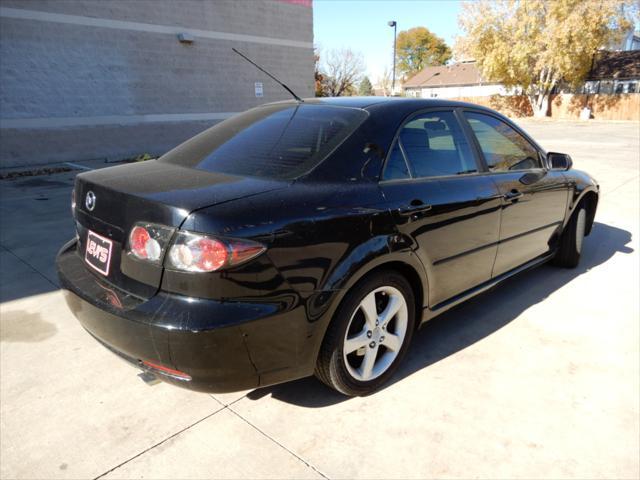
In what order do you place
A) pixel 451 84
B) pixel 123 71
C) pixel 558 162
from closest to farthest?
pixel 558 162
pixel 123 71
pixel 451 84

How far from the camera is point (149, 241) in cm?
189

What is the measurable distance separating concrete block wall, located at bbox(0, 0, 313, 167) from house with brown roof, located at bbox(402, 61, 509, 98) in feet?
128

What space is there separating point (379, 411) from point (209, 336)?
42.3 inches

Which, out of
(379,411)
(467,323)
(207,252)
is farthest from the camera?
(467,323)

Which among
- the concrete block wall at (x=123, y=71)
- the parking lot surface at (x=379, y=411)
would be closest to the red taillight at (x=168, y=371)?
the parking lot surface at (x=379, y=411)

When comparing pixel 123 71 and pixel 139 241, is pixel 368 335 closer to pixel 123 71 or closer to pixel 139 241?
pixel 139 241

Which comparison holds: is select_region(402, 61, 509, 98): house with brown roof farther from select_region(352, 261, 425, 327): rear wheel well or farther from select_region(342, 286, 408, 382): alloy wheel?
select_region(342, 286, 408, 382): alloy wheel

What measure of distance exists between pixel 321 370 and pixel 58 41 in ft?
45.3

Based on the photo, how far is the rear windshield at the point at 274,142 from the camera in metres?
2.27

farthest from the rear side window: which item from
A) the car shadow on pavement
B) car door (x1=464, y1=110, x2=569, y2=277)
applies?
the car shadow on pavement

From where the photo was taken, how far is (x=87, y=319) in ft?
7.20

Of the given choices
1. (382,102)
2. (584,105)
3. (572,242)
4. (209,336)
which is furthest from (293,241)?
(584,105)

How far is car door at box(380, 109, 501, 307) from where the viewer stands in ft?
7.99

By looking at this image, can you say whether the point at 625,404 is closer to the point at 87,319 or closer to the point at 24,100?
the point at 87,319
